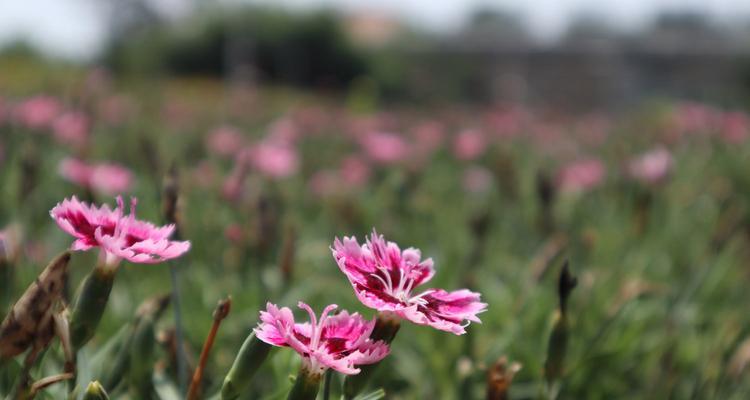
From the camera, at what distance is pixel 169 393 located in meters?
0.89

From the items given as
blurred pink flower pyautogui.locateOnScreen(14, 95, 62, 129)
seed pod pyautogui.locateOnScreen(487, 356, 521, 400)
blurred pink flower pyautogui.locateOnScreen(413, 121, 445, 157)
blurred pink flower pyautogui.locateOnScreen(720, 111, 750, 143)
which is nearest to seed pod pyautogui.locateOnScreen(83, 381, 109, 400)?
seed pod pyautogui.locateOnScreen(487, 356, 521, 400)

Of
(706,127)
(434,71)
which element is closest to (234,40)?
(434,71)

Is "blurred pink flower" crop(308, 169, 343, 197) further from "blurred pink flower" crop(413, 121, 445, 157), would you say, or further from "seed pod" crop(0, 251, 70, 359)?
"seed pod" crop(0, 251, 70, 359)

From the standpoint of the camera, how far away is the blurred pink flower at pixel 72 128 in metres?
2.66

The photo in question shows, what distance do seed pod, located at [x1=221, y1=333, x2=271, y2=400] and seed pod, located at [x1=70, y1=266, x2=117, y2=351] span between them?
0.45 feet

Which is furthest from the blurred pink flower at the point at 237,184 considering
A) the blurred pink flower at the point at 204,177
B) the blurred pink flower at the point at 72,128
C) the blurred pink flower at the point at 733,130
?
the blurred pink flower at the point at 733,130

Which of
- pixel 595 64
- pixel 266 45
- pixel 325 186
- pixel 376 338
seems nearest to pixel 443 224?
pixel 325 186

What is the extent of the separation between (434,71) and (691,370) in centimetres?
2565

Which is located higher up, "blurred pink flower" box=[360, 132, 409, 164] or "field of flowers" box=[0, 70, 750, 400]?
"field of flowers" box=[0, 70, 750, 400]

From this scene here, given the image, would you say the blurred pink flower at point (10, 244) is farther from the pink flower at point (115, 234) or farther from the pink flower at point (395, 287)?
the pink flower at point (395, 287)

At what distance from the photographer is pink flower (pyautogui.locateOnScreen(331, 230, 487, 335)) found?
0.64m

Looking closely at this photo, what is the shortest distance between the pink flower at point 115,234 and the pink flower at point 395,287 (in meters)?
0.14

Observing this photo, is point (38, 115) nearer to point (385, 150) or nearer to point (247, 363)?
point (385, 150)

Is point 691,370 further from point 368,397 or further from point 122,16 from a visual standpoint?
point 122,16
